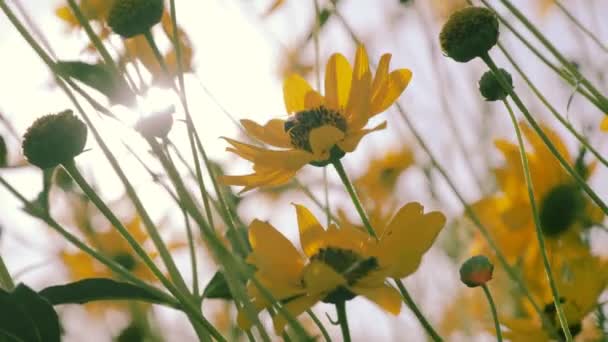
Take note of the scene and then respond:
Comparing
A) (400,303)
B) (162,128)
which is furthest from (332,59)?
(400,303)

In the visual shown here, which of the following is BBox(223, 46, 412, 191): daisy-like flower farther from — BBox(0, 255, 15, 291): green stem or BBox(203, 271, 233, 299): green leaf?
BBox(0, 255, 15, 291): green stem

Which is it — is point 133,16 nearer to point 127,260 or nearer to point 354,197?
point 354,197

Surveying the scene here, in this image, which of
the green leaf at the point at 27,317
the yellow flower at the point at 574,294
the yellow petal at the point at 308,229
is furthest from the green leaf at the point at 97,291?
the yellow flower at the point at 574,294

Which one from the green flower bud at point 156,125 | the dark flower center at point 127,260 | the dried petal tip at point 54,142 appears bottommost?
the dark flower center at point 127,260

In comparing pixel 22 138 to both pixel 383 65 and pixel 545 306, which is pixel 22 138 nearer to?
pixel 383 65

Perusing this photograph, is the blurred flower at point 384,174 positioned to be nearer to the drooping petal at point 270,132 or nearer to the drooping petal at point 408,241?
the drooping petal at point 270,132
